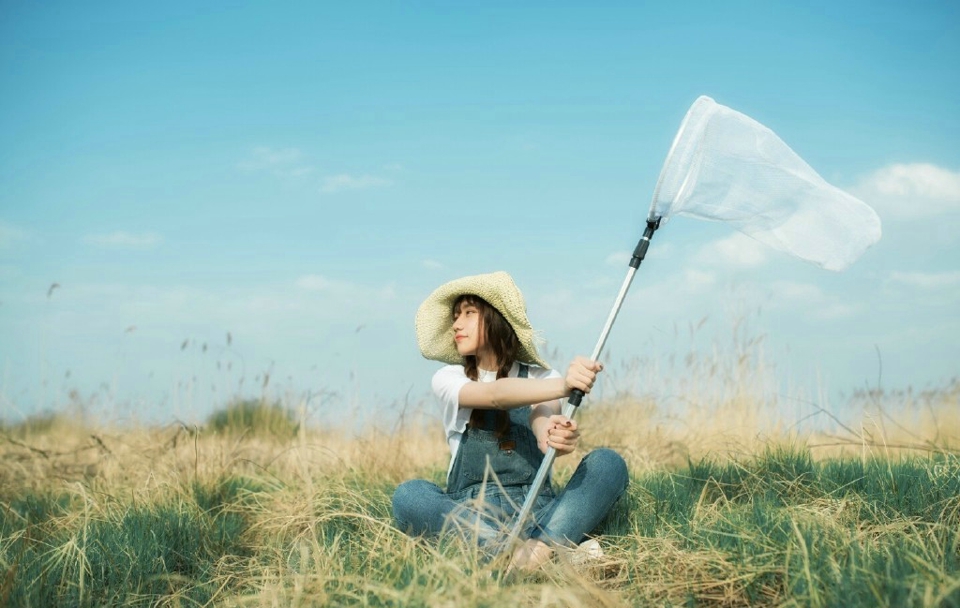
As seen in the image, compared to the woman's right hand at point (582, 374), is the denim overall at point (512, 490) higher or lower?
lower

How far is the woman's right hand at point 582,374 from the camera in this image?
275 centimetres

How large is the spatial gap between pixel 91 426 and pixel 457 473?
4972 millimetres

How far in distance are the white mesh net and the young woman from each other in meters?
0.88

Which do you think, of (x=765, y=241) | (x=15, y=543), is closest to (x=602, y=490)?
(x=765, y=241)

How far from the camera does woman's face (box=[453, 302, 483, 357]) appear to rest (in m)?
3.51

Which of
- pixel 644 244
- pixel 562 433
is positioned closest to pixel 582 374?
pixel 562 433

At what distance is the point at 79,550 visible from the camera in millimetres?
3072

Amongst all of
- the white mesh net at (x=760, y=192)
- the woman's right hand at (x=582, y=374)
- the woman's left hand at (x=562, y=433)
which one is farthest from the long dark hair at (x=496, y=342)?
the white mesh net at (x=760, y=192)

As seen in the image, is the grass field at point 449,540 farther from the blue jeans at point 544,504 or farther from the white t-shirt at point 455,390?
the white t-shirt at point 455,390

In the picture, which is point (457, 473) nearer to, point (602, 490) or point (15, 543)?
point (602, 490)

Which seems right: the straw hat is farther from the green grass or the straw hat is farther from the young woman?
the green grass

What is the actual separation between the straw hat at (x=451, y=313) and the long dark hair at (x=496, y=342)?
3cm

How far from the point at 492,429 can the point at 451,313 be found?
1.86 feet

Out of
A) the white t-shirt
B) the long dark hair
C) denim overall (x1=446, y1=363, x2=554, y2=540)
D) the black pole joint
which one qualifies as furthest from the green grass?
the black pole joint
